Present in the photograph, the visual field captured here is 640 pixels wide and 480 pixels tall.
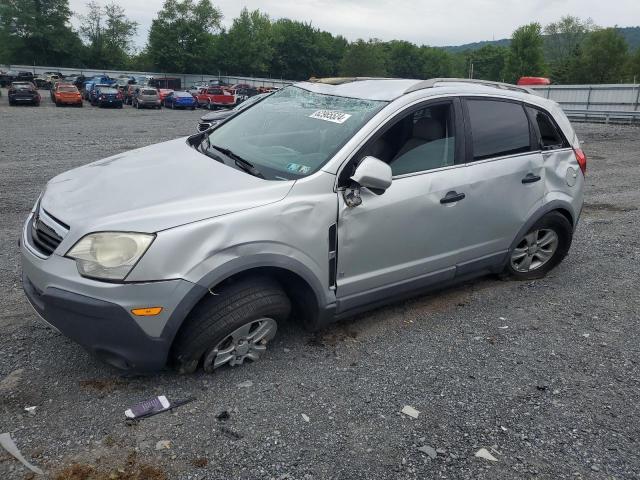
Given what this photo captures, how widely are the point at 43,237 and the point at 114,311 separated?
2.36ft

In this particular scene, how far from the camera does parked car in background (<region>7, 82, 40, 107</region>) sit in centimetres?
3042

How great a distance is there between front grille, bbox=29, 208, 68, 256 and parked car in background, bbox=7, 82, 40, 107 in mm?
32344

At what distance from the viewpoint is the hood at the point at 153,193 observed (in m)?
2.82

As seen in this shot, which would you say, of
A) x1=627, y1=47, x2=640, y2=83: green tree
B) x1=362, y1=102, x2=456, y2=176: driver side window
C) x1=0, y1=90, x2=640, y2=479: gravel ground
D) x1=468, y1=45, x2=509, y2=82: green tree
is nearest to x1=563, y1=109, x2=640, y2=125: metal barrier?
x1=0, y1=90, x2=640, y2=479: gravel ground

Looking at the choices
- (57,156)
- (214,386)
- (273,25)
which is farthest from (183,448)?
(273,25)

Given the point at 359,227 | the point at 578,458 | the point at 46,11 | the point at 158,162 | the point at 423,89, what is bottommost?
the point at 578,458

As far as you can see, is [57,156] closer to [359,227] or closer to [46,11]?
[359,227]

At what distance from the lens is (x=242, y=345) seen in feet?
10.7

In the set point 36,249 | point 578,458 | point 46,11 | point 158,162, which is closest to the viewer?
point 578,458

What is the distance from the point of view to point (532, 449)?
2744 millimetres

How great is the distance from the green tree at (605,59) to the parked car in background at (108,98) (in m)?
63.7

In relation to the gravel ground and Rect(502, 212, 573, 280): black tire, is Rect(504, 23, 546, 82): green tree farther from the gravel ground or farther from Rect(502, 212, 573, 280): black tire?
the gravel ground

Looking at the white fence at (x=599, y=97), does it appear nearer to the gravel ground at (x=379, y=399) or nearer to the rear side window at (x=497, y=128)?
the rear side window at (x=497, y=128)

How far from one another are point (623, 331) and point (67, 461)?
383 centimetres
